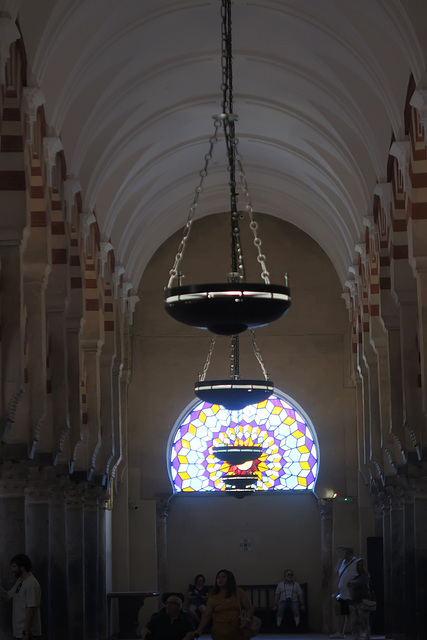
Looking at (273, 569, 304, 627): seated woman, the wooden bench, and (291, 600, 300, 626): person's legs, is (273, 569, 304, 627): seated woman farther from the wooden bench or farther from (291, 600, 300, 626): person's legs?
the wooden bench

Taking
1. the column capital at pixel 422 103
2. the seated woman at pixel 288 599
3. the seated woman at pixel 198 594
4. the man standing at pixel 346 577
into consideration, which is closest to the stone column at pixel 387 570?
the man standing at pixel 346 577

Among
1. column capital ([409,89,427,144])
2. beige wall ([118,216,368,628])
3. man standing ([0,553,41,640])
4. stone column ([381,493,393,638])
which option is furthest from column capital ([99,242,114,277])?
man standing ([0,553,41,640])

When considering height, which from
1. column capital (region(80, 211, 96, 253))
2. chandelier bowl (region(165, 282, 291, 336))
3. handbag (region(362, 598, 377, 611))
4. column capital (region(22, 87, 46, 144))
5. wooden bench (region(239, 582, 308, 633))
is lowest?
wooden bench (region(239, 582, 308, 633))

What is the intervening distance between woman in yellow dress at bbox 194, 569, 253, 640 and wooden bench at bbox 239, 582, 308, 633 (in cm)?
1425

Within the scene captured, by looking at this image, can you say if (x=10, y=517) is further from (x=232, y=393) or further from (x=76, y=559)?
(x=76, y=559)

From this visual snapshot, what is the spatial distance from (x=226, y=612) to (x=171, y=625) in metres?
0.49

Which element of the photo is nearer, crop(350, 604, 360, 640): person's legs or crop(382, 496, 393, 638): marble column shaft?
crop(350, 604, 360, 640): person's legs

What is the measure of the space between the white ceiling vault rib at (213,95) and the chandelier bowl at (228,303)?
4550mm

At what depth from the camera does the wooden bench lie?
23.4m

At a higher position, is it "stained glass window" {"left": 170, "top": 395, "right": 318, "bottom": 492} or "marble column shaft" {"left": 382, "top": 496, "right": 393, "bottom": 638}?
"stained glass window" {"left": 170, "top": 395, "right": 318, "bottom": 492}

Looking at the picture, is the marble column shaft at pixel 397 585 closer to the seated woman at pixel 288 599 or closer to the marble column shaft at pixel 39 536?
the seated woman at pixel 288 599

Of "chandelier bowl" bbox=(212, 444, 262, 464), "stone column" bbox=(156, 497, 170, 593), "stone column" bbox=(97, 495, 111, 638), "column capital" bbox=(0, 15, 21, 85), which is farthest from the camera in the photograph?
"stone column" bbox=(156, 497, 170, 593)

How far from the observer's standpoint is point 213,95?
1855 centimetres

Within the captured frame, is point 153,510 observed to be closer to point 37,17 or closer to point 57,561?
point 57,561
